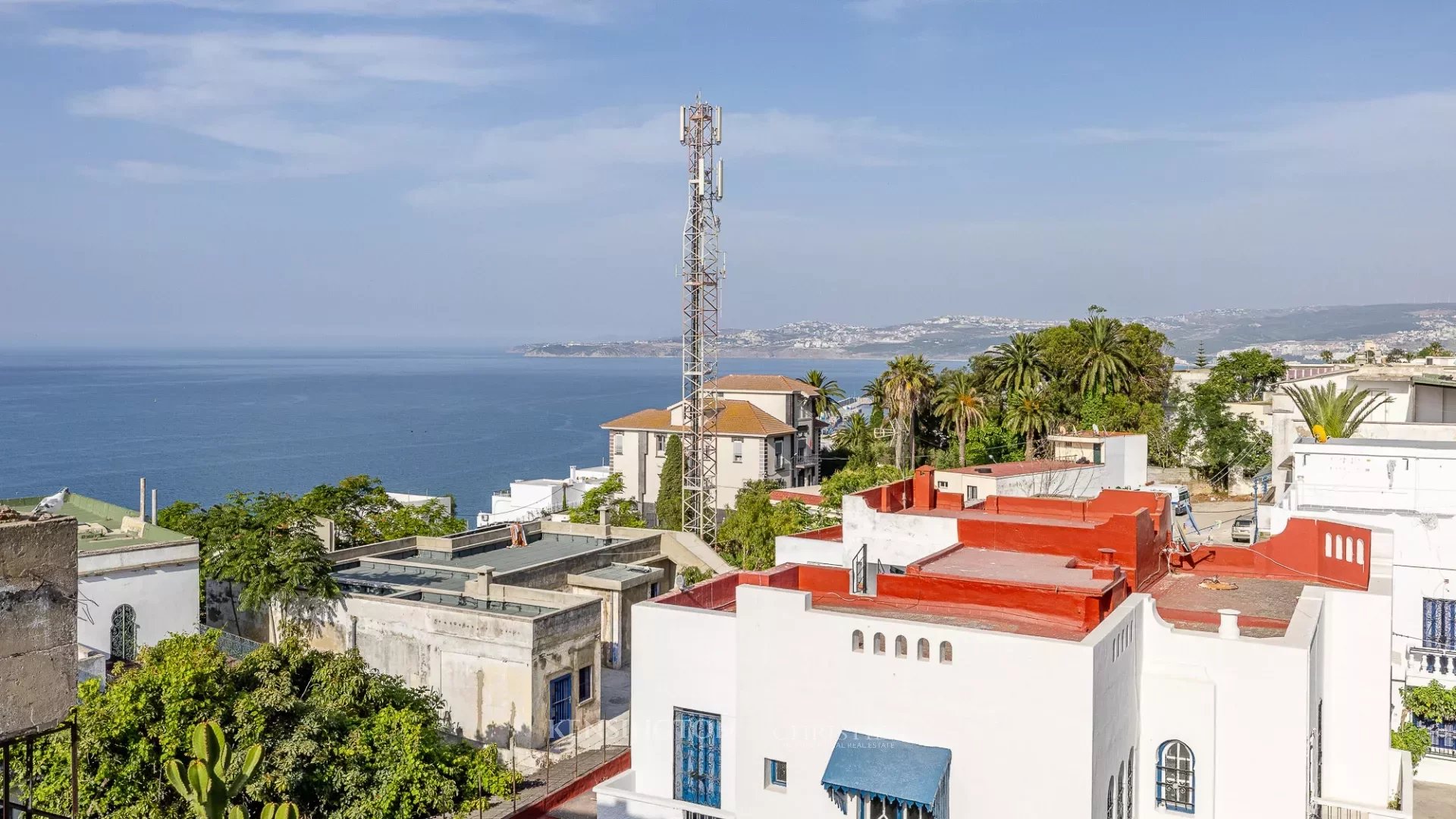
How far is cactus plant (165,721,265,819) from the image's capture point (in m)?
10.1

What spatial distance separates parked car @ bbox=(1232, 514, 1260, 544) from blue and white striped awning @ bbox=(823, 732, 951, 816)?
71.4 ft

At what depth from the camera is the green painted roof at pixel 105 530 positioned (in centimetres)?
2620

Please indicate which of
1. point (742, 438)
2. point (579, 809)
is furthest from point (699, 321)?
point (579, 809)

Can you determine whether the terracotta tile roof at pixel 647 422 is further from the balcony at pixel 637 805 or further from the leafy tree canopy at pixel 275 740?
the balcony at pixel 637 805

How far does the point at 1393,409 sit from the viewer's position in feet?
143

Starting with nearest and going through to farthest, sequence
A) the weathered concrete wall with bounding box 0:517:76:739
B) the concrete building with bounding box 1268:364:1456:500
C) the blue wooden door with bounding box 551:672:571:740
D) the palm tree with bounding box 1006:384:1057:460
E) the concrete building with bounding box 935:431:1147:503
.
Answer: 1. the weathered concrete wall with bounding box 0:517:76:739
2. the blue wooden door with bounding box 551:672:571:740
3. the concrete building with bounding box 1268:364:1456:500
4. the concrete building with bounding box 935:431:1147:503
5. the palm tree with bounding box 1006:384:1057:460

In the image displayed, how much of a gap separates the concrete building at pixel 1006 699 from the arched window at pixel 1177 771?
24 millimetres

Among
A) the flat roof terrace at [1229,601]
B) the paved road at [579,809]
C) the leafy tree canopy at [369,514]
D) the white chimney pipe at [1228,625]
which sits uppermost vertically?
the white chimney pipe at [1228,625]

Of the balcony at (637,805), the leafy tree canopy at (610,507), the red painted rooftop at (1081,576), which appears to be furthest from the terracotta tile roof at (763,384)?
the balcony at (637,805)

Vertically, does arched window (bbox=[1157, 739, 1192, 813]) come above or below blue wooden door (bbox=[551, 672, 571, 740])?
above

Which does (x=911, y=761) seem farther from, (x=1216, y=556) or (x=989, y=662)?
(x=1216, y=556)

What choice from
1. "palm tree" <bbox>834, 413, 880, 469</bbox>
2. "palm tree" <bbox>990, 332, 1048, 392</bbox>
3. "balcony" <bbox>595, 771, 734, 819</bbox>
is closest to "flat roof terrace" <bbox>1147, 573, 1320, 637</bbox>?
"balcony" <bbox>595, 771, 734, 819</bbox>

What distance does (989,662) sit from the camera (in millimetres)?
13820

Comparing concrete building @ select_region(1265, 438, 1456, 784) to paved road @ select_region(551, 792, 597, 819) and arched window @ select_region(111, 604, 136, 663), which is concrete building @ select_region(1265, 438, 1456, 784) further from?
arched window @ select_region(111, 604, 136, 663)
